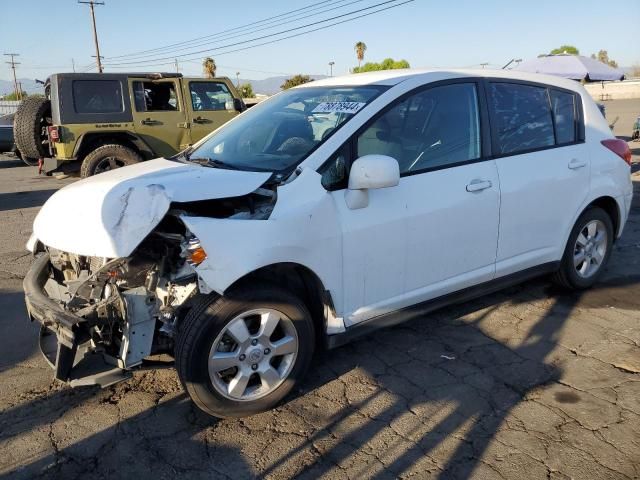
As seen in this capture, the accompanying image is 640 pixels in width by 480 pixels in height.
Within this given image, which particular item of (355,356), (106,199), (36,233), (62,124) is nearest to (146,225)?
(106,199)

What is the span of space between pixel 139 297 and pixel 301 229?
901 mm

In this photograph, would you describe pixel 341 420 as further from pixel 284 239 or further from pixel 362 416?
pixel 284 239

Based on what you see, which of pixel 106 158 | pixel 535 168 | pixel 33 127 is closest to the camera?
pixel 535 168

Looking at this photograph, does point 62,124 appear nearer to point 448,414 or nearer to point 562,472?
point 448,414

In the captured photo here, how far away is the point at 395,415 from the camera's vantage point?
2980 mm

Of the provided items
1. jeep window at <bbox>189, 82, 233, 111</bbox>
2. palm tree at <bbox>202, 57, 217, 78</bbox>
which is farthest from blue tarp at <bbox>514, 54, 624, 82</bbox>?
palm tree at <bbox>202, 57, 217, 78</bbox>

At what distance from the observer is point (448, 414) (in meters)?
2.98

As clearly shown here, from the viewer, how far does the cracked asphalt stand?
2.60m

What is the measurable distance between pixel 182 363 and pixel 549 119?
323 centimetres

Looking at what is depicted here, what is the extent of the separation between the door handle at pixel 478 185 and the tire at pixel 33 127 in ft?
29.1

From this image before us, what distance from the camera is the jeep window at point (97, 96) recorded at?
9641 millimetres

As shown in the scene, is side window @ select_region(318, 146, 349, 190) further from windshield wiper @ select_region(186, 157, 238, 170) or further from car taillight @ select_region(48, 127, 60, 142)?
car taillight @ select_region(48, 127, 60, 142)

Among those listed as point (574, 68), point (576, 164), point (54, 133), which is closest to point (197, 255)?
point (576, 164)

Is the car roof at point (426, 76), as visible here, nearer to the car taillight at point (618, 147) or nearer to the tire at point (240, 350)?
the car taillight at point (618, 147)
